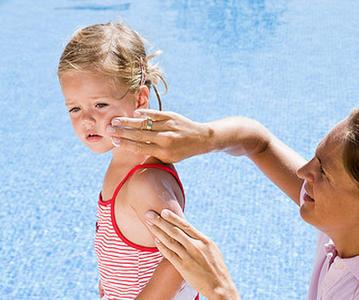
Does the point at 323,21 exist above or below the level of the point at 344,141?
above

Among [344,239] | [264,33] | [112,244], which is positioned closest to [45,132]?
[264,33]

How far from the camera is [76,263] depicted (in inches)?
188

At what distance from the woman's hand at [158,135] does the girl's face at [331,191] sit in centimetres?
46

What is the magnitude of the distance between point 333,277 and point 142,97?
1020 millimetres

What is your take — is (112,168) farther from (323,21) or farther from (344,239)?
(323,21)

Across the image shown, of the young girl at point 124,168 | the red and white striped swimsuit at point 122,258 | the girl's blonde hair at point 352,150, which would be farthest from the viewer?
the red and white striped swimsuit at point 122,258

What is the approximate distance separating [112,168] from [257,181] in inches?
118

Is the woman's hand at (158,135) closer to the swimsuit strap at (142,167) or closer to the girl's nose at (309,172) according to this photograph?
the swimsuit strap at (142,167)

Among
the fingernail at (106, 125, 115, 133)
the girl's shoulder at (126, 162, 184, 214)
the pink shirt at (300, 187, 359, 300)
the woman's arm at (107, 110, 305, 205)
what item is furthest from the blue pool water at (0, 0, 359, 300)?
the fingernail at (106, 125, 115, 133)

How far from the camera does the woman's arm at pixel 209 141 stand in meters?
2.30

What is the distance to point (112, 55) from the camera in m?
2.53

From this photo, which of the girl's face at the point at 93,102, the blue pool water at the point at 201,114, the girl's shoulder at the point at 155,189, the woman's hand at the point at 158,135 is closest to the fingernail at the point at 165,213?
the girl's shoulder at the point at 155,189

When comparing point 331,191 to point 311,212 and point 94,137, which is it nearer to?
point 311,212

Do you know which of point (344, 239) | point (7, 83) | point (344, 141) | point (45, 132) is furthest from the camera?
point (7, 83)
